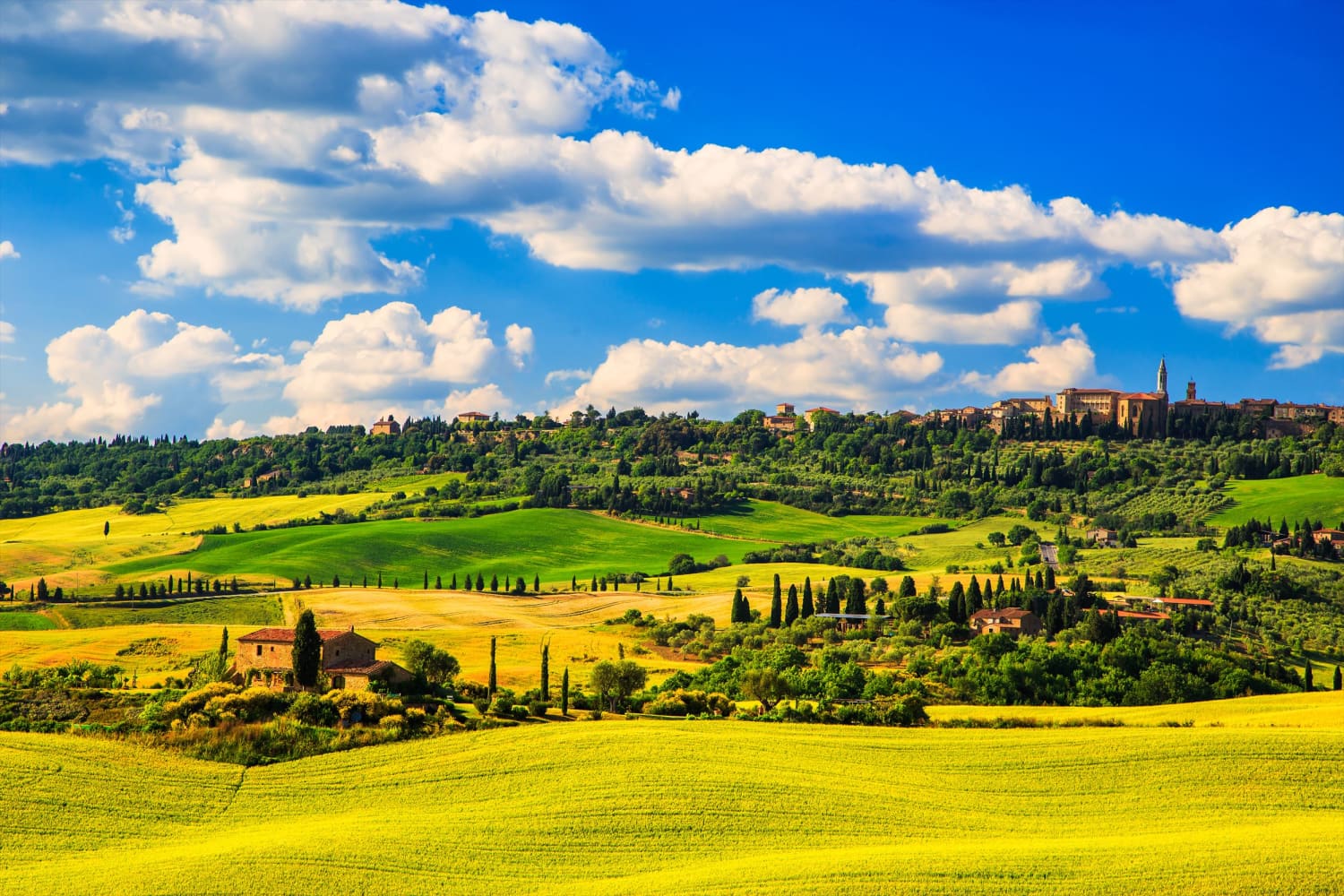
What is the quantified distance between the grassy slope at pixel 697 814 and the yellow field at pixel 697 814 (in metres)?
0.12

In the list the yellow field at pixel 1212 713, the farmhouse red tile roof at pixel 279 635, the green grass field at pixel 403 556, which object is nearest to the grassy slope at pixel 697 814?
the yellow field at pixel 1212 713

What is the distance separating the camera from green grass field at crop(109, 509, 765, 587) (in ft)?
536

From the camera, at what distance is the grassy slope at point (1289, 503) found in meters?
171

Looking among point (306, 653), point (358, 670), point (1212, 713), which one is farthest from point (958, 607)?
point (306, 653)

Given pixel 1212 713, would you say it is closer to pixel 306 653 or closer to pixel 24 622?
pixel 306 653

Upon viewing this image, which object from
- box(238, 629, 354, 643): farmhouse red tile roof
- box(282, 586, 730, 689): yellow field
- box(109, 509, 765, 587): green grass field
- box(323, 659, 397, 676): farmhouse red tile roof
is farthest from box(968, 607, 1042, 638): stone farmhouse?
box(109, 509, 765, 587): green grass field

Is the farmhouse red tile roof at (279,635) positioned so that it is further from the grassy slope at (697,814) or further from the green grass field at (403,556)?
the green grass field at (403,556)

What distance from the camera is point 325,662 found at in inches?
2724

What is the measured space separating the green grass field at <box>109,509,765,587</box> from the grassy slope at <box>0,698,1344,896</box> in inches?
4310

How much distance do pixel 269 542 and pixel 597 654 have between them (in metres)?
101

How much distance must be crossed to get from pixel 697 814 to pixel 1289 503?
6457 inches

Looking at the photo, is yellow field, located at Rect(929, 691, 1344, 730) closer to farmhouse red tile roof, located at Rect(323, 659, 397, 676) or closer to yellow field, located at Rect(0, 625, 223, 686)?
farmhouse red tile roof, located at Rect(323, 659, 397, 676)

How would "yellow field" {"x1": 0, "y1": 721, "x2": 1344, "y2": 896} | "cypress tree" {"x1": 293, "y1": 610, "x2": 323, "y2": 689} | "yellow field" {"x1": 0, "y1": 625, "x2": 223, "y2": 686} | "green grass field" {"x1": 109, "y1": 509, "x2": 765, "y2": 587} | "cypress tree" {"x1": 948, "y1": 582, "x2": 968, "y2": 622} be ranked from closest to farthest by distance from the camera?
"yellow field" {"x1": 0, "y1": 721, "x2": 1344, "y2": 896} < "cypress tree" {"x1": 293, "y1": 610, "x2": 323, "y2": 689} < "yellow field" {"x1": 0, "y1": 625, "x2": 223, "y2": 686} < "cypress tree" {"x1": 948, "y1": 582, "x2": 968, "y2": 622} < "green grass field" {"x1": 109, "y1": 509, "x2": 765, "y2": 587}

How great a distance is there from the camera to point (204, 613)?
121m
